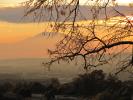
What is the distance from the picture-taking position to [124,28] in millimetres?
10938

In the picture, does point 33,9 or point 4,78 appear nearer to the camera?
point 33,9

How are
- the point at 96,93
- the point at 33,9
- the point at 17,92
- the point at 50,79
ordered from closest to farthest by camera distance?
the point at 33,9
the point at 96,93
the point at 17,92
the point at 50,79

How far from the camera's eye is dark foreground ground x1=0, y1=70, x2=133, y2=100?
2239 inches

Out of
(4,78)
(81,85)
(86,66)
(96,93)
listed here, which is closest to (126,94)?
(96,93)

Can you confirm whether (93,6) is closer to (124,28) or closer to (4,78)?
(124,28)

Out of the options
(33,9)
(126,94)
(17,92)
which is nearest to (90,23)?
(33,9)

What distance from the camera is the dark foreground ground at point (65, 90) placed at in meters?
56.9

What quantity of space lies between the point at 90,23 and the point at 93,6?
24.3 inches

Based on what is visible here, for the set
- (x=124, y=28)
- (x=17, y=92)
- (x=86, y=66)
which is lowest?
Answer: (x=17, y=92)

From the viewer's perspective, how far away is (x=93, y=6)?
33.5 feet

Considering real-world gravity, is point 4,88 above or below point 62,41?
below

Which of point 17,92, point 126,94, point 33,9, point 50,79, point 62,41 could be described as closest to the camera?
point 33,9

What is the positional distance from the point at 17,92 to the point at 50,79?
11783 millimetres

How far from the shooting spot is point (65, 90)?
2670 inches
